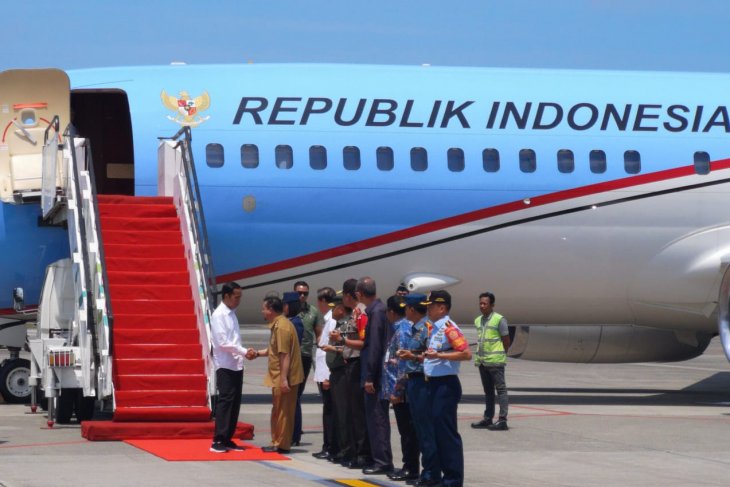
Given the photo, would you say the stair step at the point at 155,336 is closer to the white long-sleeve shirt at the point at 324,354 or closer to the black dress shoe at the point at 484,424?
the white long-sleeve shirt at the point at 324,354

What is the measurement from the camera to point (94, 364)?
16297 mm

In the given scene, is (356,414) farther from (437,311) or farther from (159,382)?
(159,382)

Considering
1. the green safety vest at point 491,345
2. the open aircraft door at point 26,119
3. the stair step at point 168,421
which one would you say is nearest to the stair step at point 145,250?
the open aircraft door at point 26,119

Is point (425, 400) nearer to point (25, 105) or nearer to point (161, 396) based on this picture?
point (161, 396)

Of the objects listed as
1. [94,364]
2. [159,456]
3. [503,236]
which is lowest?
[159,456]

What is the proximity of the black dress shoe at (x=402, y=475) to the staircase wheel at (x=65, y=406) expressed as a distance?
18.2 ft

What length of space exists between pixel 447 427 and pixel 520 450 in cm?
327

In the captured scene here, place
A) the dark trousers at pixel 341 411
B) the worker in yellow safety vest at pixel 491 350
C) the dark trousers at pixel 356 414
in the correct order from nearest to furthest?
the dark trousers at pixel 356 414 < the dark trousers at pixel 341 411 < the worker in yellow safety vest at pixel 491 350

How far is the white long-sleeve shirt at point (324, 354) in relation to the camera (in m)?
14.7

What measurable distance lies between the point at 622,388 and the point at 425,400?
14.9 meters

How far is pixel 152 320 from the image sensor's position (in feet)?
55.7

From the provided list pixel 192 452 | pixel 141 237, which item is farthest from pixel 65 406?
pixel 192 452

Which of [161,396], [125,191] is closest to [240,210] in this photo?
[125,191]

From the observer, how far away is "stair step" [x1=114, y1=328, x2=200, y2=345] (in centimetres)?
1662
